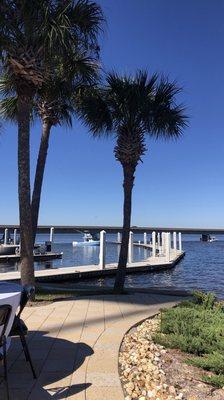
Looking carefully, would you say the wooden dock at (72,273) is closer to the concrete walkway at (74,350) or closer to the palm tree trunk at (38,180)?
the palm tree trunk at (38,180)

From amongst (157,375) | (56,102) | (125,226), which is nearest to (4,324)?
(157,375)

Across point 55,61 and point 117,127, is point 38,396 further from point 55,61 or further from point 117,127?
point 117,127

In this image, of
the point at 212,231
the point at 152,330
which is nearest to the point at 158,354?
the point at 152,330

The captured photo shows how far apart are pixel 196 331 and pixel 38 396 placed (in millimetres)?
3022

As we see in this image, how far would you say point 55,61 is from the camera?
971cm

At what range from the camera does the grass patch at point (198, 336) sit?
17.0ft

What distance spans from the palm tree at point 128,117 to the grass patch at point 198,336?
462 centimetres

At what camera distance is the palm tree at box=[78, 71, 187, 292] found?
11750 mm

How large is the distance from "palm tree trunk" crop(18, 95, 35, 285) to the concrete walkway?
38.4 inches

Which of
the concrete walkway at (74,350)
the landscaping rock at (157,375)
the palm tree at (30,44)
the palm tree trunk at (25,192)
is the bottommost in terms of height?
the landscaping rock at (157,375)

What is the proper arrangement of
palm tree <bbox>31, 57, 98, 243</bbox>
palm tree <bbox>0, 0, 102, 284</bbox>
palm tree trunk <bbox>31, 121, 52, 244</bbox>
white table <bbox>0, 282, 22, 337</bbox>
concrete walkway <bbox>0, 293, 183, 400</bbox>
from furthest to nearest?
palm tree trunk <bbox>31, 121, 52, 244</bbox> → palm tree <bbox>31, 57, 98, 243</bbox> → palm tree <bbox>0, 0, 102, 284</bbox> → concrete walkway <bbox>0, 293, 183, 400</bbox> → white table <bbox>0, 282, 22, 337</bbox>

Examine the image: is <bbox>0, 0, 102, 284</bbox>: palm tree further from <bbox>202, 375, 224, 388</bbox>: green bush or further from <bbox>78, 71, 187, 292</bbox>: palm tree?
<bbox>202, 375, 224, 388</bbox>: green bush

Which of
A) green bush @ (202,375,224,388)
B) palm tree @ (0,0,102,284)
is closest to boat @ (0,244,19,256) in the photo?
palm tree @ (0,0,102,284)

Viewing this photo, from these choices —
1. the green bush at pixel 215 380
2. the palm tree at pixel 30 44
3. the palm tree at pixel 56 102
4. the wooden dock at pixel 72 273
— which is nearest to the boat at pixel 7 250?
the wooden dock at pixel 72 273
